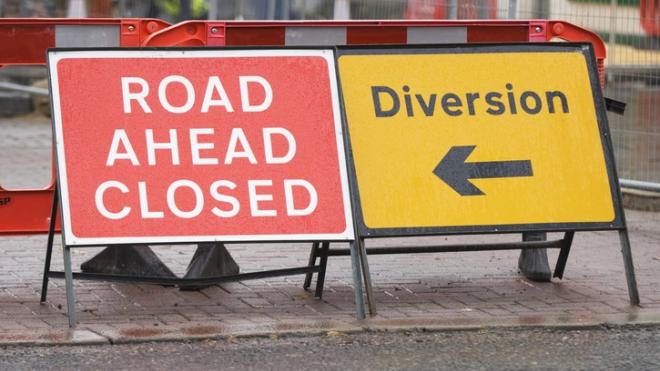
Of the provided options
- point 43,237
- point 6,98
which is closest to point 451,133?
point 43,237

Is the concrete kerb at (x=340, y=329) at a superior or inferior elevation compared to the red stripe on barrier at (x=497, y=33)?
inferior

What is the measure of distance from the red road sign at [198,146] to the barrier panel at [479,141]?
0.18m

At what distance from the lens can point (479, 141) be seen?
277 inches

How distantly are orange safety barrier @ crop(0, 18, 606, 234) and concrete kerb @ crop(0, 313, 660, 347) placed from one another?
112 centimetres

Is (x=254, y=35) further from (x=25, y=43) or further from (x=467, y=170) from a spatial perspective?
(x=467, y=170)

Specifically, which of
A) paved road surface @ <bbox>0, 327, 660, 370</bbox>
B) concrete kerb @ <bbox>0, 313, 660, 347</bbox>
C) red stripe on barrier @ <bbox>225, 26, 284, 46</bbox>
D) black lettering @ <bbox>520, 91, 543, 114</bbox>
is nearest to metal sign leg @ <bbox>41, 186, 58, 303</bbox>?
concrete kerb @ <bbox>0, 313, 660, 347</bbox>

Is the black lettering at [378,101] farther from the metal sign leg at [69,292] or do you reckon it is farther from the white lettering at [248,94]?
the metal sign leg at [69,292]

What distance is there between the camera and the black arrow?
22.9 feet

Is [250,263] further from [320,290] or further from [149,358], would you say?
[149,358]

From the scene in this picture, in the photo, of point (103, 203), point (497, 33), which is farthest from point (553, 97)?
point (103, 203)

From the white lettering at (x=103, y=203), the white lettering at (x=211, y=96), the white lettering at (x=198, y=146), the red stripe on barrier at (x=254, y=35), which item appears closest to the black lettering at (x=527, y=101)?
the red stripe on barrier at (x=254, y=35)

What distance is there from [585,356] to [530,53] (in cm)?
177

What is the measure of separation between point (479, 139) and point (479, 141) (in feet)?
0.03

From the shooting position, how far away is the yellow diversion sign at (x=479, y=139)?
22.7 ft
